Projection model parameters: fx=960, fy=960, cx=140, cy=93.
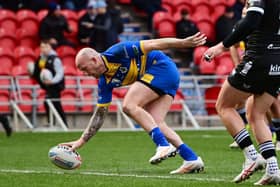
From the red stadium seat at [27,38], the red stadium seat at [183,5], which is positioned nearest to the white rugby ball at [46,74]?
the red stadium seat at [27,38]

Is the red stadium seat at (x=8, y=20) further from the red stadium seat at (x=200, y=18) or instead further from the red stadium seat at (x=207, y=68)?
the red stadium seat at (x=200, y=18)

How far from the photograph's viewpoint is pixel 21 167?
12.9 metres

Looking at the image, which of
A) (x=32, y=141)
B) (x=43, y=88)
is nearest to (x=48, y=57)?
(x=43, y=88)

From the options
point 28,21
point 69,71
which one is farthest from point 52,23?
point 69,71

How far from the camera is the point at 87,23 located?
25641mm

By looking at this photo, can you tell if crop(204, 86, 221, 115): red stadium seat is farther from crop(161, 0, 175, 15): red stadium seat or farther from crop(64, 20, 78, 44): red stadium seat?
crop(161, 0, 175, 15): red stadium seat

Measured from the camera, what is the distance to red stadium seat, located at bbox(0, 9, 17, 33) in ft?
85.0

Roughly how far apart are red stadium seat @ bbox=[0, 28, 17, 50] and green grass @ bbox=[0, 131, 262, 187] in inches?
201

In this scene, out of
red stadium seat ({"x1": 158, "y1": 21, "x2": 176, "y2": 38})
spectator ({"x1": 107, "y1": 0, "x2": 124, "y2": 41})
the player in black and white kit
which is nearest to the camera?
the player in black and white kit

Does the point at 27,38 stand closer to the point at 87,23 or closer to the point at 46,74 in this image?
the point at 87,23

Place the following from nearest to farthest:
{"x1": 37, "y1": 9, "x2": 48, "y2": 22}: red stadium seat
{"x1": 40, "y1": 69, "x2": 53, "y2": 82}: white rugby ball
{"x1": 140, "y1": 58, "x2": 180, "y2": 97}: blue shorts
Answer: {"x1": 140, "y1": 58, "x2": 180, "y2": 97}: blue shorts < {"x1": 40, "y1": 69, "x2": 53, "y2": 82}: white rugby ball < {"x1": 37, "y1": 9, "x2": 48, "y2": 22}: red stadium seat

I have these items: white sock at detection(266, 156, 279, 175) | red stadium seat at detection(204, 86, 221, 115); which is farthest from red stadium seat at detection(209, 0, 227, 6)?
white sock at detection(266, 156, 279, 175)

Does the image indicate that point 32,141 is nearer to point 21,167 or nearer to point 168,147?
point 21,167

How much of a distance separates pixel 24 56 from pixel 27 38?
126cm
